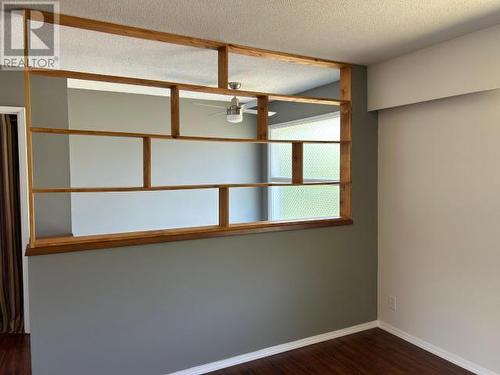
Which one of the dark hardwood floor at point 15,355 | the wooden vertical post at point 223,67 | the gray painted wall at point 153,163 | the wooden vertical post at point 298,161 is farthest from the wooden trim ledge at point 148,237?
the gray painted wall at point 153,163

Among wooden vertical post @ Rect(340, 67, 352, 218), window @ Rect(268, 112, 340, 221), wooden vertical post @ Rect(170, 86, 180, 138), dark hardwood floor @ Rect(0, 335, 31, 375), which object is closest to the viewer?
wooden vertical post @ Rect(170, 86, 180, 138)

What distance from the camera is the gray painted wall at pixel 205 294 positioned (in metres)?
2.32

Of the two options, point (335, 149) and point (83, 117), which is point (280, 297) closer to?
point (335, 149)

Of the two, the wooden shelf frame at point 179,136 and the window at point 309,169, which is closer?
the wooden shelf frame at point 179,136

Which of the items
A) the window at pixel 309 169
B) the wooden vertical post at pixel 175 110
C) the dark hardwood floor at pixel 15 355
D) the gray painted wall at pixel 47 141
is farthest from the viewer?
the window at pixel 309 169

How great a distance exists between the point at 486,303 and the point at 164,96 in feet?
13.5

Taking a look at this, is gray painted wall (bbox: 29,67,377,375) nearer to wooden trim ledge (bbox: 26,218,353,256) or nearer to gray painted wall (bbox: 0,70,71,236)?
wooden trim ledge (bbox: 26,218,353,256)

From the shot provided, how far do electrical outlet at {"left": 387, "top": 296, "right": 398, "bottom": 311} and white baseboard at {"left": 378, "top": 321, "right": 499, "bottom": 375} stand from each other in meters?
0.18

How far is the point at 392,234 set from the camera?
3398 mm

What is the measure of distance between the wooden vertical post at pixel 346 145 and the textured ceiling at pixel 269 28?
0.20 m

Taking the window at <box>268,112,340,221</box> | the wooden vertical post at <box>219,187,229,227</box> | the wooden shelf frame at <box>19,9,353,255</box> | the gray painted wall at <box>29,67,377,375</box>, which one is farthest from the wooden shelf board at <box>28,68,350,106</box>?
the window at <box>268,112,340,221</box>

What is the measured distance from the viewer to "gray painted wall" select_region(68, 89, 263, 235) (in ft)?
14.6

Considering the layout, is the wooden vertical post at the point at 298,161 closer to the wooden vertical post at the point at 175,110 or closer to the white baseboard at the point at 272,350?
the wooden vertical post at the point at 175,110

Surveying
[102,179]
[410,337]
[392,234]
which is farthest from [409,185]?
[102,179]
